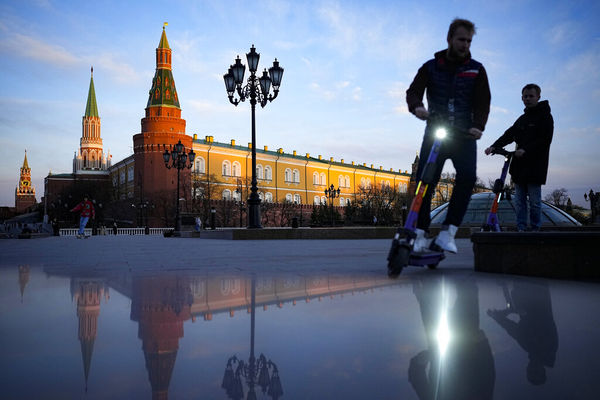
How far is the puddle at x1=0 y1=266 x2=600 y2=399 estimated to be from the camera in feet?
3.68

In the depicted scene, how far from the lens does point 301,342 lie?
59.6 inches

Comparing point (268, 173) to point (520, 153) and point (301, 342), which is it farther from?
point (301, 342)

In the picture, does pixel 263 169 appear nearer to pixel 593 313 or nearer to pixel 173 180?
pixel 173 180

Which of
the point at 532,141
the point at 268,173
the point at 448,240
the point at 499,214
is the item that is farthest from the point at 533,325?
the point at 268,173

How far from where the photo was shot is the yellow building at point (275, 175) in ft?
199

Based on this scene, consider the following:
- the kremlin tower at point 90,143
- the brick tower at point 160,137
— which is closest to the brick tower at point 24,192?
the kremlin tower at point 90,143

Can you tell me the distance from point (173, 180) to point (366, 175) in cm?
3829

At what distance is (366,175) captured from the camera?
82938 millimetres

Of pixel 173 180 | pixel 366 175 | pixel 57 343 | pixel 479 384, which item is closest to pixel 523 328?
pixel 479 384

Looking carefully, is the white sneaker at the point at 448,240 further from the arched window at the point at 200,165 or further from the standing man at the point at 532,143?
the arched window at the point at 200,165

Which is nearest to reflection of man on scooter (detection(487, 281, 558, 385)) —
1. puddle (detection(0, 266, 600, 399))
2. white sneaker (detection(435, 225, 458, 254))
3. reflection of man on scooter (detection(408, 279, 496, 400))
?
puddle (detection(0, 266, 600, 399))

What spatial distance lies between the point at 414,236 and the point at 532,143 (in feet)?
9.32

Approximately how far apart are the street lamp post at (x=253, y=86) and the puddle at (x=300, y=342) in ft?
35.6

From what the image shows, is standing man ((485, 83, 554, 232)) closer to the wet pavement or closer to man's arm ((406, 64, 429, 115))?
the wet pavement
